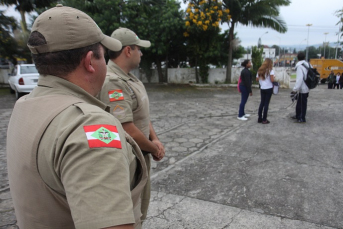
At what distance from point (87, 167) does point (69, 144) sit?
0.31 feet

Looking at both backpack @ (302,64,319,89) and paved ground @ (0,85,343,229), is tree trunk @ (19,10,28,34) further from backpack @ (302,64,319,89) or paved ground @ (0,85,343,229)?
backpack @ (302,64,319,89)

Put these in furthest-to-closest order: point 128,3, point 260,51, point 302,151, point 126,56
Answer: point 260,51 → point 128,3 → point 302,151 → point 126,56

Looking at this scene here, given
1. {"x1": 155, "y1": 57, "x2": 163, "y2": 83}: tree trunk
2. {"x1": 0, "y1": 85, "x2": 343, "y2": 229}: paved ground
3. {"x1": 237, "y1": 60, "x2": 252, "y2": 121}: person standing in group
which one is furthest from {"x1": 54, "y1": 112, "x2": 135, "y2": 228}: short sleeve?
{"x1": 155, "y1": 57, "x2": 163, "y2": 83}: tree trunk

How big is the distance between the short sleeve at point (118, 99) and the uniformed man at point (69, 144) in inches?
27.7

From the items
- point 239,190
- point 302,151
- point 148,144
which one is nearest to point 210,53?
point 302,151

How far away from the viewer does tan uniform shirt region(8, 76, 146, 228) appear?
75cm

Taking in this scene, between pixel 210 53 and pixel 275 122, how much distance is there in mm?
9581

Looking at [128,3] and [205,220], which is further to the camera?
[128,3]

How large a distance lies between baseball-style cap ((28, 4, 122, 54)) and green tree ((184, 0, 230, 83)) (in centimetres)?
1372

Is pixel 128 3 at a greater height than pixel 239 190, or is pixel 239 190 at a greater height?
pixel 128 3

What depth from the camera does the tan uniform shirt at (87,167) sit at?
75 cm

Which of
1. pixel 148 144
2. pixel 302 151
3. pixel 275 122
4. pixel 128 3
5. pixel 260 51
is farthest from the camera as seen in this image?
pixel 260 51

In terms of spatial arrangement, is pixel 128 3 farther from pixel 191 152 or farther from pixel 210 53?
pixel 191 152

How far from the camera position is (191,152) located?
4.65 m
